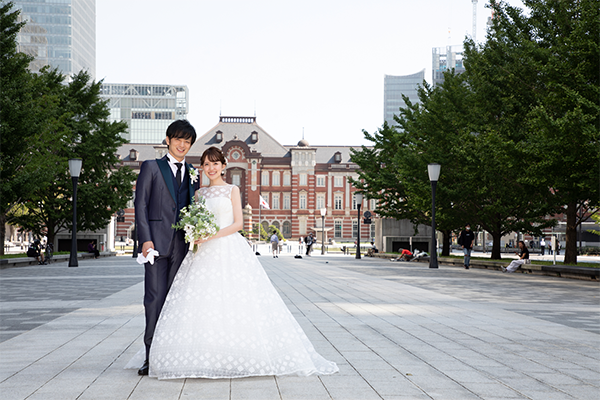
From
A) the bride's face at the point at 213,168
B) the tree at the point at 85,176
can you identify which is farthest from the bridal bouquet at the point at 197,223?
the tree at the point at 85,176

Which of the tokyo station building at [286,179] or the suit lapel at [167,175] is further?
the tokyo station building at [286,179]

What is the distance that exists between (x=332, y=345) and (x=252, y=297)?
1.79 m

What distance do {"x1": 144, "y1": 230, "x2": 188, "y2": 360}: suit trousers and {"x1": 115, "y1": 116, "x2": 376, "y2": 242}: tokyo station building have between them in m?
81.3

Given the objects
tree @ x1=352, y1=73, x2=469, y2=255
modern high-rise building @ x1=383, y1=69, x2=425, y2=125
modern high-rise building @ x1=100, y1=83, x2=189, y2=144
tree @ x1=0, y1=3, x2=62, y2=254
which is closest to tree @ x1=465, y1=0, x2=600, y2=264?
tree @ x1=352, y1=73, x2=469, y2=255

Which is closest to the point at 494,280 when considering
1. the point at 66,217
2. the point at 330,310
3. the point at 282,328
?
the point at 330,310

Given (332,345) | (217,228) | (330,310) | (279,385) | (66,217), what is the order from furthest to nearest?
(66,217) < (330,310) < (332,345) < (217,228) < (279,385)

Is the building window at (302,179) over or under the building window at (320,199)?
over

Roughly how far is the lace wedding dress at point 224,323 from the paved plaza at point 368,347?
16 centimetres

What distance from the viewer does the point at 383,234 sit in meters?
40.9

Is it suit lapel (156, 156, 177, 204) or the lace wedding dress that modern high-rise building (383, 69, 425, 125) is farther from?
suit lapel (156, 156, 177, 204)

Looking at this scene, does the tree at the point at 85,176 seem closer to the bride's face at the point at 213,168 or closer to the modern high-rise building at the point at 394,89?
the bride's face at the point at 213,168

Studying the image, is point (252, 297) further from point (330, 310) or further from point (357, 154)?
point (357, 154)

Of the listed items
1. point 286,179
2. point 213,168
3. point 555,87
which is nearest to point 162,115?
point 286,179

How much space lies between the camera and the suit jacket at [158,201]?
16.6 feet
